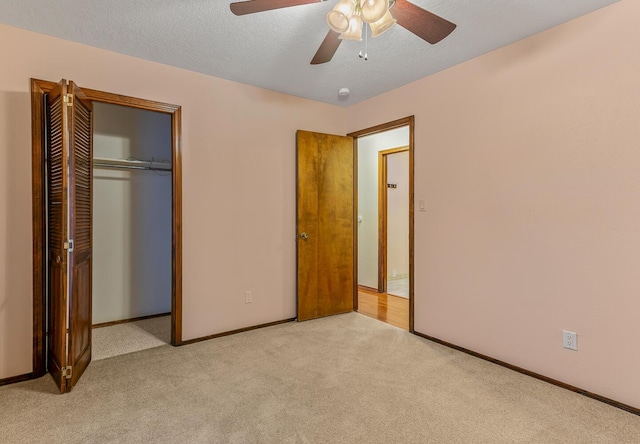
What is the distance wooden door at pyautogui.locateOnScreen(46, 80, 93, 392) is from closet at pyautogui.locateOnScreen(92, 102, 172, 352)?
1.05m

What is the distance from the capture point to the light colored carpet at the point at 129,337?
295cm

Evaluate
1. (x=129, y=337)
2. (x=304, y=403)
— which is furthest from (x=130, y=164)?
(x=304, y=403)

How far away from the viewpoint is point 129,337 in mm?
3264

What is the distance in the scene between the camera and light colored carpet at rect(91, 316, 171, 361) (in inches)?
116

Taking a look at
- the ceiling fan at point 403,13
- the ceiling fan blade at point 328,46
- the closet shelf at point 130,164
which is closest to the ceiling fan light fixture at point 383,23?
the ceiling fan at point 403,13

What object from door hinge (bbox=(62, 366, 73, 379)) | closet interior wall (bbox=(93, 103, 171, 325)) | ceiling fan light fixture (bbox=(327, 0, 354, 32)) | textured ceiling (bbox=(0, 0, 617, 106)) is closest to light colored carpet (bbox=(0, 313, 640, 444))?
door hinge (bbox=(62, 366, 73, 379))

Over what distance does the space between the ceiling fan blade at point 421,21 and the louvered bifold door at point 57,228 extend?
2.13 m

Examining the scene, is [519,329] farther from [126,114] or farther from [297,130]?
[126,114]

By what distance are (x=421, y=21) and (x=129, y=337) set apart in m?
3.49

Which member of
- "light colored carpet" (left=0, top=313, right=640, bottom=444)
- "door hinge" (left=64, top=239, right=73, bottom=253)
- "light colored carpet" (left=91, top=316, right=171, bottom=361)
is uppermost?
"door hinge" (left=64, top=239, right=73, bottom=253)

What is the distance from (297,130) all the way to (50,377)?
2.99 meters

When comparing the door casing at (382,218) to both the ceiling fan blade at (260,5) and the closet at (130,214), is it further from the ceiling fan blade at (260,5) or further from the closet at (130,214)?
the ceiling fan blade at (260,5)

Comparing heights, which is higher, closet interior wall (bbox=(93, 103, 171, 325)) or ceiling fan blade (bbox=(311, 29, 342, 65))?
ceiling fan blade (bbox=(311, 29, 342, 65))

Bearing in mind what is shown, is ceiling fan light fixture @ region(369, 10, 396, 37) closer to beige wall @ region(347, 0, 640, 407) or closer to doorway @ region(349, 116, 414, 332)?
beige wall @ region(347, 0, 640, 407)
